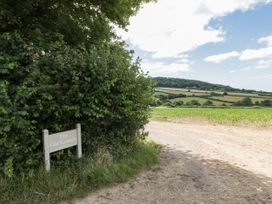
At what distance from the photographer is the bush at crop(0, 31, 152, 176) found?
18.9ft

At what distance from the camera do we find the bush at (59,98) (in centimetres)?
575

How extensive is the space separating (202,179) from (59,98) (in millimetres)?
3666

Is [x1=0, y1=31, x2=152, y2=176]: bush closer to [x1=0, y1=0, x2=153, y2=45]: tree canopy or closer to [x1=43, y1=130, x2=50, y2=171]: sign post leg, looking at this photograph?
[x1=43, y1=130, x2=50, y2=171]: sign post leg

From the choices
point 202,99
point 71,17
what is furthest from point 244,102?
point 71,17

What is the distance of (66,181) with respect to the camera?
6039mm

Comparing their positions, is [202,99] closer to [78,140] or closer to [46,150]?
[78,140]

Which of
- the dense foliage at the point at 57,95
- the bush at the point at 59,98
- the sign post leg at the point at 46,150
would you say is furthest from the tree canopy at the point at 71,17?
the sign post leg at the point at 46,150

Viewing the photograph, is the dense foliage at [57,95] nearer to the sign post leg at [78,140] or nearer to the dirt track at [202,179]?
the sign post leg at [78,140]

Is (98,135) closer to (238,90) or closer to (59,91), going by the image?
(59,91)

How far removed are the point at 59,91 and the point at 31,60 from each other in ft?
2.90

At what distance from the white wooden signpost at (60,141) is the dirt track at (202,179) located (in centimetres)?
114

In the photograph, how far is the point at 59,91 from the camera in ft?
21.1

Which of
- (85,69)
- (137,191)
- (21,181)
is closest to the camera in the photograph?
(21,181)

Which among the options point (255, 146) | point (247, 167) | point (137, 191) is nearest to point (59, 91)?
point (137, 191)
